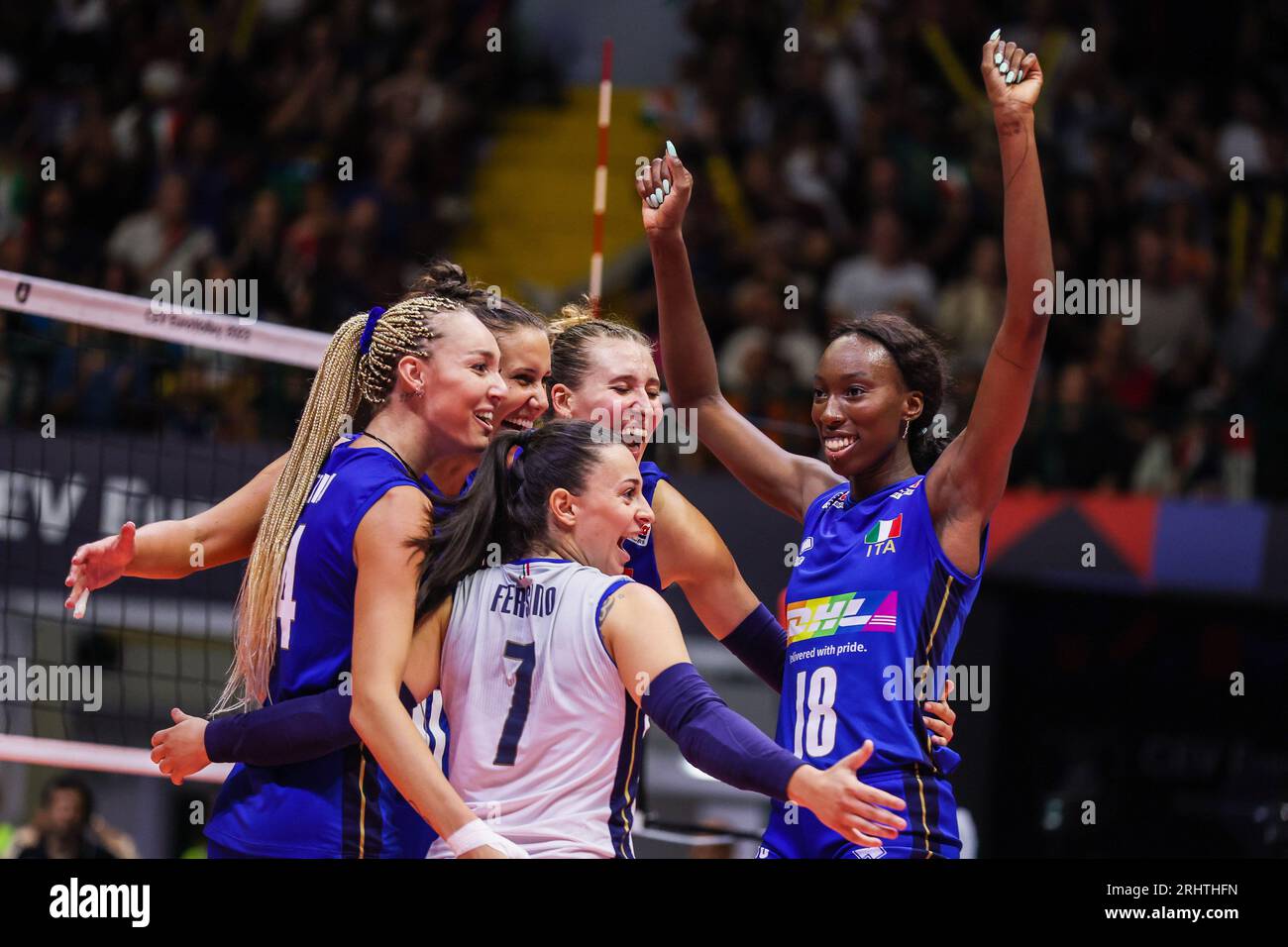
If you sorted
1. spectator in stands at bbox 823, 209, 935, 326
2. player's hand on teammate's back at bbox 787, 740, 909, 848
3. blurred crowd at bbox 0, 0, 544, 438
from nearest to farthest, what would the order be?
player's hand on teammate's back at bbox 787, 740, 909, 848, blurred crowd at bbox 0, 0, 544, 438, spectator in stands at bbox 823, 209, 935, 326

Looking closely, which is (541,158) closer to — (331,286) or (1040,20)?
(331,286)

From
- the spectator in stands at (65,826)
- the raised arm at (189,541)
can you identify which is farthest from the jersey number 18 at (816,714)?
the spectator in stands at (65,826)

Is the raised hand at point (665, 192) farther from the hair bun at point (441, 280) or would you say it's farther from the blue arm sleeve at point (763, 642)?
the blue arm sleeve at point (763, 642)

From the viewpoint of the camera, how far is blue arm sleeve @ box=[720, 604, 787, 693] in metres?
4.14

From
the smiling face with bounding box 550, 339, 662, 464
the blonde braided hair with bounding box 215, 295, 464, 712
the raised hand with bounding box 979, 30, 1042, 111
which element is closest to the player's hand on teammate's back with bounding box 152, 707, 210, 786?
the blonde braided hair with bounding box 215, 295, 464, 712

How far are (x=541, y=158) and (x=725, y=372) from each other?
148 inches

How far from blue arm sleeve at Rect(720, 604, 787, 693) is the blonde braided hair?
41.2 inches

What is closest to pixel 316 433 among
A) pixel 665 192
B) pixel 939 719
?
pixel 665 192

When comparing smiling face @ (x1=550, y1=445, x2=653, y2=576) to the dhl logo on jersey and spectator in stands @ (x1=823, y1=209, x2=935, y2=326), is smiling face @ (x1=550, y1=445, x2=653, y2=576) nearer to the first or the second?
the dhl logo on jersey

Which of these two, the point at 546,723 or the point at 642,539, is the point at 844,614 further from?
the point at 546,723

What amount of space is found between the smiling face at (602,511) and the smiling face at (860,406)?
0.56 meters

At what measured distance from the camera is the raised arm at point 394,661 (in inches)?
126

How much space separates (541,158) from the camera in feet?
42.9
